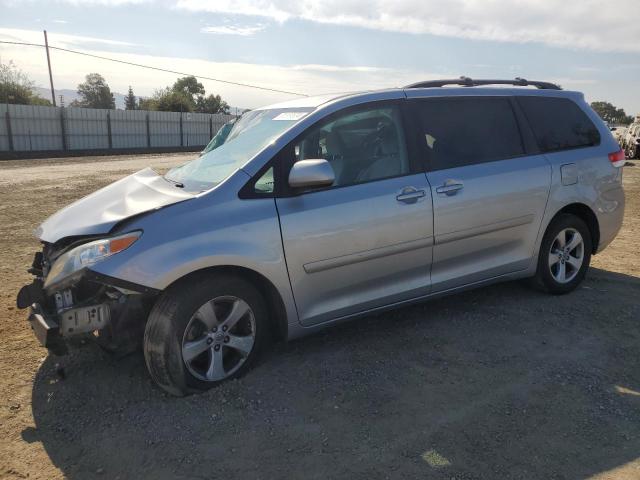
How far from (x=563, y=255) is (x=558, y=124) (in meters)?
1.18

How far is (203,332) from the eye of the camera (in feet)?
10.8

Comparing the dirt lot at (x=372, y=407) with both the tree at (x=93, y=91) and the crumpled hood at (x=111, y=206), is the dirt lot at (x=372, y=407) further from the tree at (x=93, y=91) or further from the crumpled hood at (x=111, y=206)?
the tree at (x=93, y=91)

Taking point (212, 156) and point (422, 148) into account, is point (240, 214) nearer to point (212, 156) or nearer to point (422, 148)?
point (212, 156)

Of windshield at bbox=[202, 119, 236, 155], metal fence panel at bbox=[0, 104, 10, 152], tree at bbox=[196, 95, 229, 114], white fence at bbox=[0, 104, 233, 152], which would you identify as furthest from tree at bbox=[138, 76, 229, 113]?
windshield at bbox=[202, 119, 236, 155]

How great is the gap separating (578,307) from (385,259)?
2.05m

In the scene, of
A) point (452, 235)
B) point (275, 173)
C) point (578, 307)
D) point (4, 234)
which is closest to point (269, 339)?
point (275, 173)

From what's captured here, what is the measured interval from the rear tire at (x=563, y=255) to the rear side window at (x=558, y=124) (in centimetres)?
66

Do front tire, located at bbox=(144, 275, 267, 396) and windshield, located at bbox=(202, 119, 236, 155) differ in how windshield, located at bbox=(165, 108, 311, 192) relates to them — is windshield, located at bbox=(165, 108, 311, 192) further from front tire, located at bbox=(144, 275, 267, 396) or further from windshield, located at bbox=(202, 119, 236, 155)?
front tire, located at bbox=(144, 275, 267, 396)

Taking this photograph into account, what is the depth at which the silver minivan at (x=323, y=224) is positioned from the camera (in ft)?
10.3

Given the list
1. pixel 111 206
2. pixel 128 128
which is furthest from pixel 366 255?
pixel 128 128

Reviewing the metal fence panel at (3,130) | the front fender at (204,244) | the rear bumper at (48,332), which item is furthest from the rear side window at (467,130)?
the metal fence panel at (3,130)

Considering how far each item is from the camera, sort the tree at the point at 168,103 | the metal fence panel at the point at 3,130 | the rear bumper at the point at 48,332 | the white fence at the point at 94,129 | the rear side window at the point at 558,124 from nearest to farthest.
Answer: the rear bumper at the point at 48,332 → the rear side window at the point at 558,124 → the metal fence panel at the point at 3,130 → the white fence at the point at 94,129 → the tree at the point at 168,103

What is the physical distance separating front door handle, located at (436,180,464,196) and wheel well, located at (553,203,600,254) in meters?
1.21

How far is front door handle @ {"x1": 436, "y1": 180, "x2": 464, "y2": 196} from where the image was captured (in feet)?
13.1
